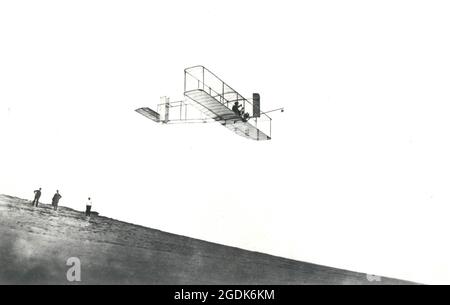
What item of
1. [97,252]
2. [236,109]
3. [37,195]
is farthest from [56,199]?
[236,109]

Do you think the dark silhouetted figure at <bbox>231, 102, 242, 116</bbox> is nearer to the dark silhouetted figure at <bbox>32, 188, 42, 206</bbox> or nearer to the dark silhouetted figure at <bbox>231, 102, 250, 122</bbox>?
the dark silhouetted figure at <bbox>231, 102, 250, 122</bbox>

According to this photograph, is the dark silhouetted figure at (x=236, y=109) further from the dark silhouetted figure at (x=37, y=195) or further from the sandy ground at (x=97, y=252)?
the dark silhouetted figure at (x=37, y=195)

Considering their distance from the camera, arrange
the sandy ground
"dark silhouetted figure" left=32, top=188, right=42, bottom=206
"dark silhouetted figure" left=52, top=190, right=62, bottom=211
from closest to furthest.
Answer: the sandy ground
"dark silhouetted figure" left=32, top=188, right=42, bottom=206
"dark silhouetted figure" left=52, top=190, right=62, bottom=211

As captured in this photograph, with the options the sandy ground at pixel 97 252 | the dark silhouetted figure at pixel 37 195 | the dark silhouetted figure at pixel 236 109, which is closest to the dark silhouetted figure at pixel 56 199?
the sandy ground at pixel 97 252

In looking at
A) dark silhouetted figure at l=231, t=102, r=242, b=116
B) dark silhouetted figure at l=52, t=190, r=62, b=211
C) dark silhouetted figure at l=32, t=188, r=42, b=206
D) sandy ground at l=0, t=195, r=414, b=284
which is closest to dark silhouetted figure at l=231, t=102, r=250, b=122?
dark silhouetted figure at l=231, t=102, r=242, b=116

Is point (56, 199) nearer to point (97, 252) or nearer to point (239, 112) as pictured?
point (97, 252)
